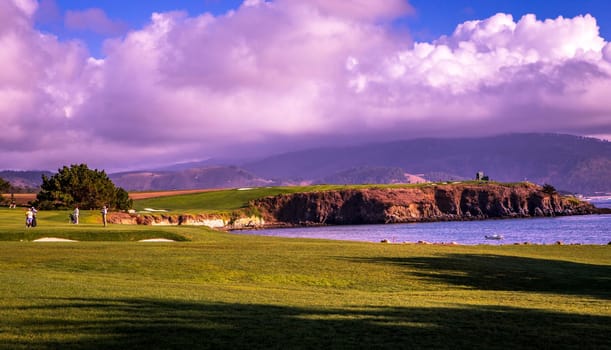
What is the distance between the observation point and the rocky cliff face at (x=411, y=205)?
486ft

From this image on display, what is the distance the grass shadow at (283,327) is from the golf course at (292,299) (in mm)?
30

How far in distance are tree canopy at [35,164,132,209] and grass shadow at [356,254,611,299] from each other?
72941 millimetres

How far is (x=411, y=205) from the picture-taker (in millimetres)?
149875

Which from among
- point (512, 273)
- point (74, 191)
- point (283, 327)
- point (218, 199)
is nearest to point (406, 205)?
point (218, 199)

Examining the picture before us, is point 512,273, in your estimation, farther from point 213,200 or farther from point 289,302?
point 213,200

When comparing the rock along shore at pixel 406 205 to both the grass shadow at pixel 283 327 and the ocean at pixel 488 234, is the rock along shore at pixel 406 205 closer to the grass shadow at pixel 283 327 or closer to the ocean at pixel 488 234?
the ocean at pixel 488 234

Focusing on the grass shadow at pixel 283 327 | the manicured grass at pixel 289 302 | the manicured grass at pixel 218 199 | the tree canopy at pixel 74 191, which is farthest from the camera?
the manicured grass at pixel 218 199

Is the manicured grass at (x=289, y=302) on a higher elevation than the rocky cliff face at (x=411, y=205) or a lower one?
lower

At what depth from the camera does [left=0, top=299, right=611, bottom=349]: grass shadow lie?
11727 millimetres

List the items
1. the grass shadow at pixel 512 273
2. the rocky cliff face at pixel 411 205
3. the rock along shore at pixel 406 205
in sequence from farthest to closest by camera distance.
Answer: the rocky cliff face at pixel 411 205
the rock along shore at pixel 406 205
the grass shadow at pixel 512 273

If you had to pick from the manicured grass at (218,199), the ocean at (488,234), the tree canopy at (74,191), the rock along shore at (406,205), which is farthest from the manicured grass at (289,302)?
the manicured grass at (218,199)

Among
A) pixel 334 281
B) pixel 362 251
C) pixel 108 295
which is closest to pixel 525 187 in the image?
pixel 362 251

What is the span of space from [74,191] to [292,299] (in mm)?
84906

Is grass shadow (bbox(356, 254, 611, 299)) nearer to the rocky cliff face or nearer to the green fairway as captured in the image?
the green fairway
